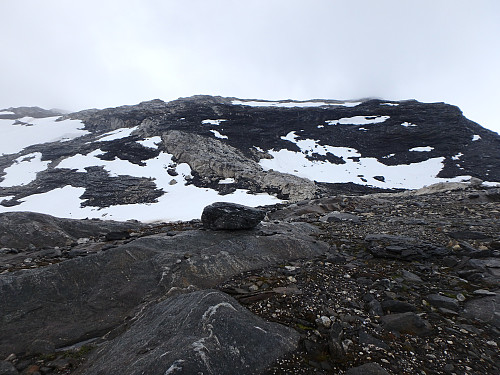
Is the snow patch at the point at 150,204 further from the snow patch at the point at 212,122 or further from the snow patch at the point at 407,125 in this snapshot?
the snow patch at the point at 407,125

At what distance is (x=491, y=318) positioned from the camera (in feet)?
15.6

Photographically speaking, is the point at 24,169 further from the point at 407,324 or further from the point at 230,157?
the point at 407,324

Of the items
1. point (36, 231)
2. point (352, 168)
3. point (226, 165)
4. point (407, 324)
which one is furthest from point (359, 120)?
point (407, 324)

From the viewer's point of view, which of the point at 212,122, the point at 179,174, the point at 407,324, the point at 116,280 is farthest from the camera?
Answer: the point at 212,122

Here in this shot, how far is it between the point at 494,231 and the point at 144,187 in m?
33.0

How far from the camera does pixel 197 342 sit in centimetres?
381

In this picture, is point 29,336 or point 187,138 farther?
point 187,138

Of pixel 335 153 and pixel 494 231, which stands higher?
pixel 335 153

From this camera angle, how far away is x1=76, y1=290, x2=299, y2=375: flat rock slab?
355cm

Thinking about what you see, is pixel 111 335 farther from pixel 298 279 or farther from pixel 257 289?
pixel 298 279

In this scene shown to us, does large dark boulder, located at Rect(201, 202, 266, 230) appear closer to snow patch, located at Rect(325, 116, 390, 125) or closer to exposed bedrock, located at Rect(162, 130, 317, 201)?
exposed bedrock, located at Rect(162, 130, 317, 201)

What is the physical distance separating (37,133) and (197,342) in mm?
85063

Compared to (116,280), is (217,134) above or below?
above

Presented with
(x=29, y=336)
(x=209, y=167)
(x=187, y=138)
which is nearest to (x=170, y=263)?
(x=29, y=336)
